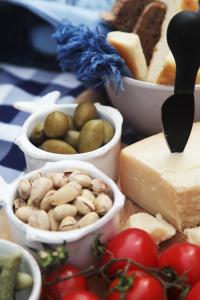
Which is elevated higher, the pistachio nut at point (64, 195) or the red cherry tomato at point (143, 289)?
the pistachio nut at point (64, 195)

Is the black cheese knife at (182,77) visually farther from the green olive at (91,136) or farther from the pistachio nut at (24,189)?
the pistachio nut at (24,189)

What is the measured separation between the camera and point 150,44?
123cm

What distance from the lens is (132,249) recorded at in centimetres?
81

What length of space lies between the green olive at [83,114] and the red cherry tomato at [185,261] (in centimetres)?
35

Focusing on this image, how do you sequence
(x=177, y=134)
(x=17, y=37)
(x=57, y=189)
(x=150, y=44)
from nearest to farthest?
(x=57, y=189) < (x=177, y=134) < (x=150, y=44) < (x=17, y=37)

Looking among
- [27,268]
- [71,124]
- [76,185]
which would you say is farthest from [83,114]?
[27,268]

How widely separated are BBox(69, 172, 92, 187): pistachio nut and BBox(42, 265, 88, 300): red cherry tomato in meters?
0.15

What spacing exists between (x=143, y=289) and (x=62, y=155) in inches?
12.9

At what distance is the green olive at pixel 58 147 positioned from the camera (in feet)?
3.33

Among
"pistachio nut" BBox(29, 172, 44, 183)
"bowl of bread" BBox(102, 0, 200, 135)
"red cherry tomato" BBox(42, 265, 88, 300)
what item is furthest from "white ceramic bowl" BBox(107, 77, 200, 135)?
"red cherry tomato" BBox(42, 265, 88, 300)

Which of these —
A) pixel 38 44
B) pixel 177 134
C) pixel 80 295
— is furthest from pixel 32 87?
pixel 80 295

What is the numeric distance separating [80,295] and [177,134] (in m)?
0.38

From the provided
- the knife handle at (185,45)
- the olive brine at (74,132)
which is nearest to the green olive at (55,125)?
the olive brine at (74,132)

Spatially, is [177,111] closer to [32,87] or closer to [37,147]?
[37,147]
